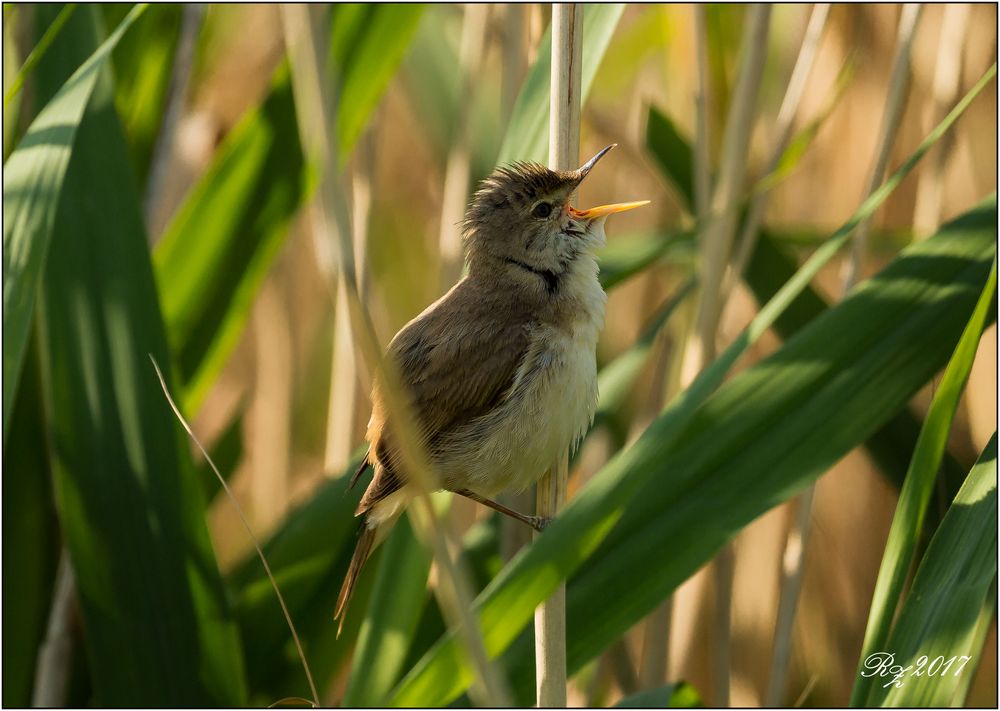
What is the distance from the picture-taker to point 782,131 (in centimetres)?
206

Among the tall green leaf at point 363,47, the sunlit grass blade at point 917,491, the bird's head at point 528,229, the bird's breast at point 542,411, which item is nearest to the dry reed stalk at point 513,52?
the tall green leaf at point 363,47

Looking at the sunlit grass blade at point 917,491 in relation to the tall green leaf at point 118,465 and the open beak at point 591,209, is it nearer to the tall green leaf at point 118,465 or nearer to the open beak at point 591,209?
the open beak at point 591,209

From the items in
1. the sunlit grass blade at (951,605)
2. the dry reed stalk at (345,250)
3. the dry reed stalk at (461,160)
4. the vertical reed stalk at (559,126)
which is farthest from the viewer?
the dry reed stalk at (461,160)

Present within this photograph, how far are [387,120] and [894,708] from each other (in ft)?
8.99

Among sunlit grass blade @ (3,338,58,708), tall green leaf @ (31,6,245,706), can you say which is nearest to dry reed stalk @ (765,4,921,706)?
tall green leaf @ (31,6,245,706)

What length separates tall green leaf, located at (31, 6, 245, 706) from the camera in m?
1.76

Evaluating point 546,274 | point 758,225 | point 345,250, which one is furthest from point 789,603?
point 345,250

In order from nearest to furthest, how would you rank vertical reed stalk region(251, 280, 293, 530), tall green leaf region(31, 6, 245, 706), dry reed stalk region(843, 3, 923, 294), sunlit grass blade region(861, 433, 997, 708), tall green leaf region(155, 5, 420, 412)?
sunlit grass blade region(861, 433, 997, 708)
tall green leaf region(31, 6, 245, 706)
dry reed stalk region(843, 3, 923, 294)
tall green leaf region(155, 5, 420, 412)
vertical reed stalk region(251, 280, 293, 530)

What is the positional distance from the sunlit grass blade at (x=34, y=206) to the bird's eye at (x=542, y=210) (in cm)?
65

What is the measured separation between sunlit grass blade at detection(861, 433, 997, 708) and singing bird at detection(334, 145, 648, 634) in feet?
1.66

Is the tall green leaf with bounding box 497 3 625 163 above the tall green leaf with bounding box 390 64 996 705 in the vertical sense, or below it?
above

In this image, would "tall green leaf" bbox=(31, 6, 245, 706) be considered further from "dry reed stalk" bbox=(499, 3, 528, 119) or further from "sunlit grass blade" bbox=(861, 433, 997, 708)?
"sunlit grass blade" bbox=(861, 433, 997, 708)

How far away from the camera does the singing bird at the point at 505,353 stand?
1479mm

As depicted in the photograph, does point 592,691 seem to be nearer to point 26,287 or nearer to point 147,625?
point 147,625
